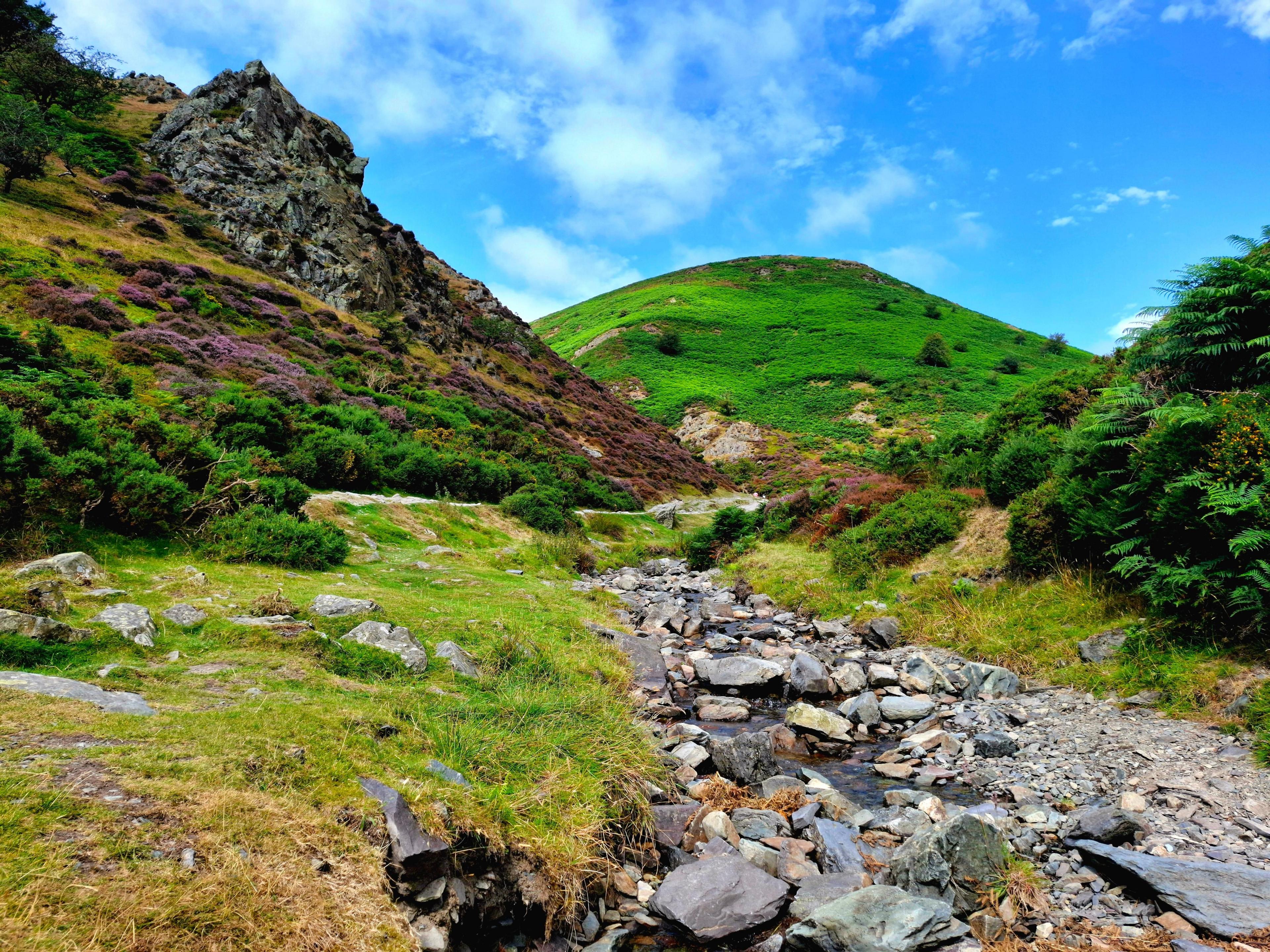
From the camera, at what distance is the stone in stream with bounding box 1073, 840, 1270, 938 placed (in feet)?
12.9

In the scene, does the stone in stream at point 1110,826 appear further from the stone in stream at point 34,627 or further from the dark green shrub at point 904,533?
the dark green shrub at point 904,533

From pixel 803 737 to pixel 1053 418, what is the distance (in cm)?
1249

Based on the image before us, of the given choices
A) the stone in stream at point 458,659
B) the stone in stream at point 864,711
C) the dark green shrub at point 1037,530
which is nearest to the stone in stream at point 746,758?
the stone in stream at point 864,711

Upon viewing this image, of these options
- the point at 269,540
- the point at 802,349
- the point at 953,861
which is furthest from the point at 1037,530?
the point at 802,349

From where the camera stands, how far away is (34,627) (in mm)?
5121

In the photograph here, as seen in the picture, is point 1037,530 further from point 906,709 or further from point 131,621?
point 131,621

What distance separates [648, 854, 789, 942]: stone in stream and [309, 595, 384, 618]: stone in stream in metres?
5.55

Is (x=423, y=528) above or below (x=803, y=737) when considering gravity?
above

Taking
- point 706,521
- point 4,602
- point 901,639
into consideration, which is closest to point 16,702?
point 4,602

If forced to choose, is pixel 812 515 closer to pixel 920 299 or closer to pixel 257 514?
pixel 257 514

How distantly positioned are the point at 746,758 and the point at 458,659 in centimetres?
400

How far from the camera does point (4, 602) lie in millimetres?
5461

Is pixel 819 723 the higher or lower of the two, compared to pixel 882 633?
lower

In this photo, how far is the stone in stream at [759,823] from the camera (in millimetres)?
5934
